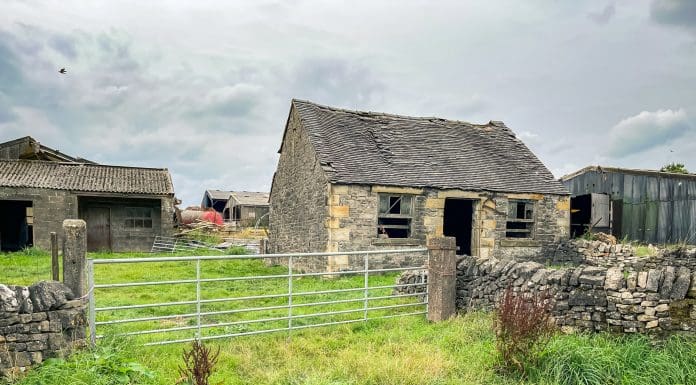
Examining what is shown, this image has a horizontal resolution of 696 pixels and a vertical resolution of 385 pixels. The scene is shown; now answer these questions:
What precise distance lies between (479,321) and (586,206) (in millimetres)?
16176

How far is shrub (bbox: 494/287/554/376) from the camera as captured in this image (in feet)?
18.6

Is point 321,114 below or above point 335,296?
above

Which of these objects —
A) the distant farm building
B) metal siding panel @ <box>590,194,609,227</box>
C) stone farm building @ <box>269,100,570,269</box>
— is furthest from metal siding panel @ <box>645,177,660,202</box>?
the distant farm building

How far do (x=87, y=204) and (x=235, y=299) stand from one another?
1961cm

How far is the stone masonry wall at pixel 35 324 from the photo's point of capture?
5.17m

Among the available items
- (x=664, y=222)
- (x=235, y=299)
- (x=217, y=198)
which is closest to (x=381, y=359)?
(x=235, y=299)

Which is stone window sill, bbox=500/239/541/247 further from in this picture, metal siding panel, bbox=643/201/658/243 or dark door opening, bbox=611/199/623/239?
dark door opening, bbox=611/199/623/239

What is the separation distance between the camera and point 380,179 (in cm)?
1523

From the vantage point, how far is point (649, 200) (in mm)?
18891

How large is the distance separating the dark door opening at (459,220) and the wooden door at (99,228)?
16.4 m

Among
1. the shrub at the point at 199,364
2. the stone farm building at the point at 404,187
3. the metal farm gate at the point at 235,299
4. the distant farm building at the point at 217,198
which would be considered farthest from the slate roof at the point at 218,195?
the shrub at the point at 199,364

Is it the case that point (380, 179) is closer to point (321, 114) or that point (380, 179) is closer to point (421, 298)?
point (321, 114)

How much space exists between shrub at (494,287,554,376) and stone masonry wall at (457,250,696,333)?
147cm

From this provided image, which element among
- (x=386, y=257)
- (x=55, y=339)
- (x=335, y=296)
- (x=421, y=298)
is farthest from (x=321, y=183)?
(x=55, y=339)
